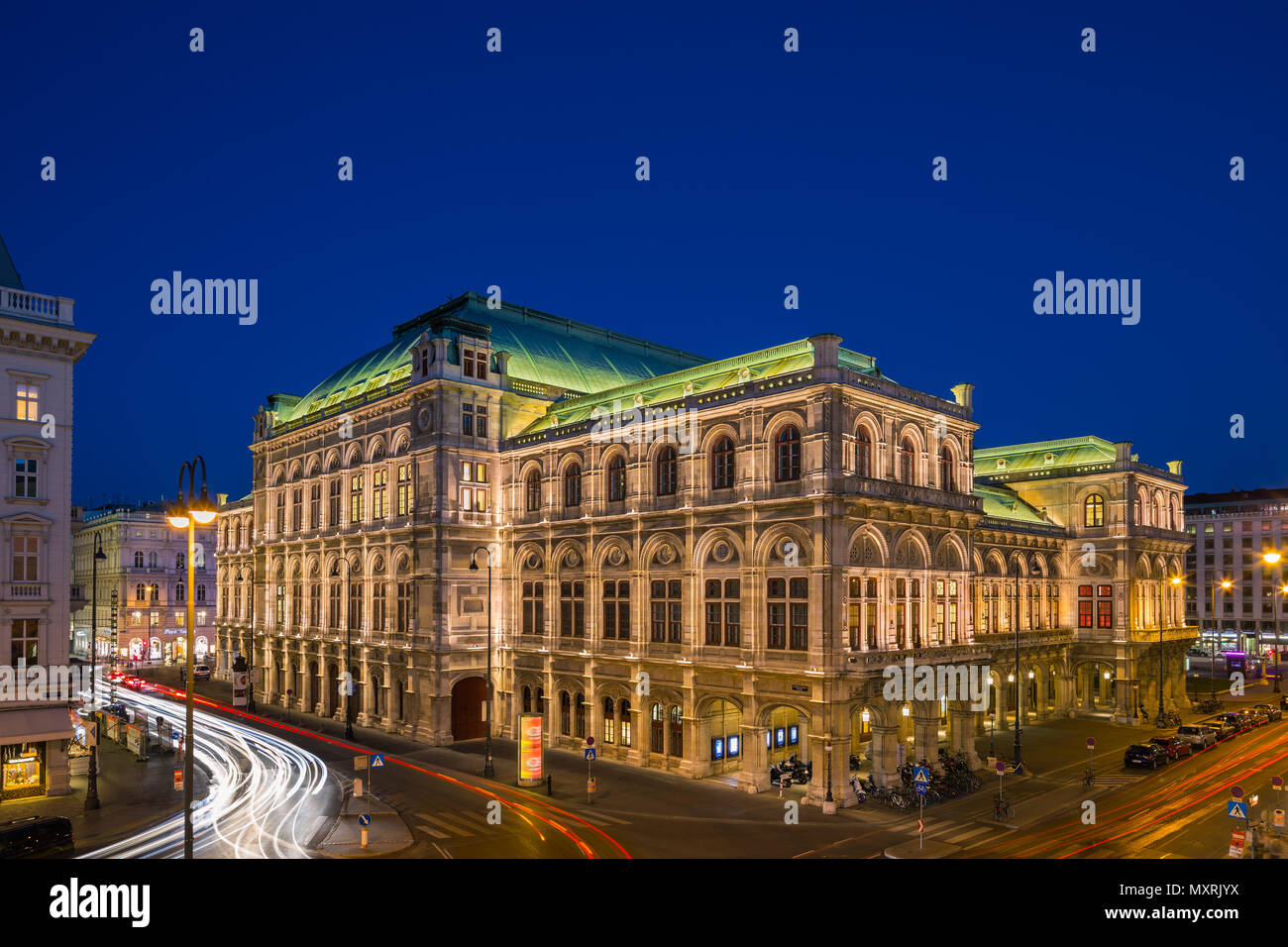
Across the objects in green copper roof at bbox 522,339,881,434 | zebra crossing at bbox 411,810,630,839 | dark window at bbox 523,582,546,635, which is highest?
green copper roof at bbox 522,339,881,434

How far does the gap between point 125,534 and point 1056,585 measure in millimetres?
101086

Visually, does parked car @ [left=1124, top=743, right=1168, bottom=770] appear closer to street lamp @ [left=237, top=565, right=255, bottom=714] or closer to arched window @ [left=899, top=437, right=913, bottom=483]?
arched window @ [left=899, top=437, right=913, bottom=483]

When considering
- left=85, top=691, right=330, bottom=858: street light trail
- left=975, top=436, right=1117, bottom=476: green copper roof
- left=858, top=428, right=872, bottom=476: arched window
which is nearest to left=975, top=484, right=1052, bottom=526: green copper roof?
left=975, top=436, right=1117, bottom=476: green copper roof

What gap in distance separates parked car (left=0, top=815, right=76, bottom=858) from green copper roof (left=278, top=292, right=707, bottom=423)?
3425 cm

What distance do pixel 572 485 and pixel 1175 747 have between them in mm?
36865

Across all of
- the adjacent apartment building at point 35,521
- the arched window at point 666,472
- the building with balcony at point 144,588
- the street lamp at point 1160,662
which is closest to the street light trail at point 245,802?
the adjacent apartment building at point 35,521

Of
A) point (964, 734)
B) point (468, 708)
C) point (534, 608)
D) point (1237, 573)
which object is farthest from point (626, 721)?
point (1237, 573)

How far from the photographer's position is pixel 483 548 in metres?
57.1

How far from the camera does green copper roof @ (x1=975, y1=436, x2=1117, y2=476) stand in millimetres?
68625

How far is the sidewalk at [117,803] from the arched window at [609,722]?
20.1m

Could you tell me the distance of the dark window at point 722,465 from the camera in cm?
4512

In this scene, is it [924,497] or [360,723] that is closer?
[924,497]
